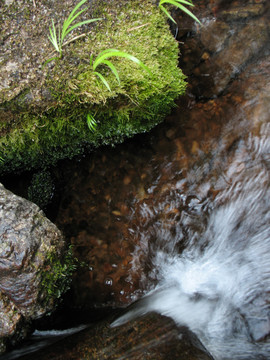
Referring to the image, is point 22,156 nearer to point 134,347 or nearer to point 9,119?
point 9,119

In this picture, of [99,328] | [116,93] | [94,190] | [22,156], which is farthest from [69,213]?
[116,93]

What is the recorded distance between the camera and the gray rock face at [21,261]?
225 cm

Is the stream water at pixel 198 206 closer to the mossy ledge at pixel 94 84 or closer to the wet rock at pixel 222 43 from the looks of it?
the wet rock at pixel 222 43

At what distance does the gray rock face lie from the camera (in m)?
2.25

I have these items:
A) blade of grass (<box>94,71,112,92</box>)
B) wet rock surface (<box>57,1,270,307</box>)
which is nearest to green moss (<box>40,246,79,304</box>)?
wet rock surface (<box>57,1,270,307</box>)

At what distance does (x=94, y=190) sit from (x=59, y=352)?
65.2 inches

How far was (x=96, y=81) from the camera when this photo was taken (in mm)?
2381

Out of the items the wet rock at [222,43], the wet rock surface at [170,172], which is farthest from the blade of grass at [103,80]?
the wet rock at [222,43]

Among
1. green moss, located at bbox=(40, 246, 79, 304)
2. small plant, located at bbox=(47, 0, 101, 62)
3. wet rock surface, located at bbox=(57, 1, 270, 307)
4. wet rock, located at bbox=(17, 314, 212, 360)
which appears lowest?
wet rock, located at bbox=(17, 314, 212, 360)

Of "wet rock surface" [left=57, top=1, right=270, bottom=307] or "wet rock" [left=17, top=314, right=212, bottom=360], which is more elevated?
"wet rock surface" [left=57, top=1, right=270, bottom=307]

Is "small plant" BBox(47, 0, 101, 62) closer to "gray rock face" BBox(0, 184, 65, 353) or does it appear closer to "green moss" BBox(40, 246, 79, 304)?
"gray rock face" BBox(0, 184, 65, 353)

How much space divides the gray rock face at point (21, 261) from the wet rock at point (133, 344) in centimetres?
34

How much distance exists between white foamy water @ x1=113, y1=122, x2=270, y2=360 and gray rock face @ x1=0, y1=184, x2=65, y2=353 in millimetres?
754

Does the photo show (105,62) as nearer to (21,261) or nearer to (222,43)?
(21,261)
